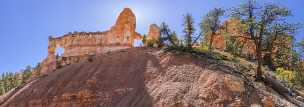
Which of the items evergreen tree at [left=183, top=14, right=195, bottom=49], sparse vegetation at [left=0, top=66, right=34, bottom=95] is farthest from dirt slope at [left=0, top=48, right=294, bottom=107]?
sparse vegetation at [left=0, top=66, right=34, bottom=95]

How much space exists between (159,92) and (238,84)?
5001 mm

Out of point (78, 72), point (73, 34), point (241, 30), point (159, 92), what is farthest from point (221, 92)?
point (73, 34)

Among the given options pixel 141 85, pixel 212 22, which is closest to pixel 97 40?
pixel 212 22

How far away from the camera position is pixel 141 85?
105 feet

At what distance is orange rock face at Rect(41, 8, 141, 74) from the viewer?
166 ft

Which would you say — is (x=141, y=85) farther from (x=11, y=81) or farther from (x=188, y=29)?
(x=11, y=81)

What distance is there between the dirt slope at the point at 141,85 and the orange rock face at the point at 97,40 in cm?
1250

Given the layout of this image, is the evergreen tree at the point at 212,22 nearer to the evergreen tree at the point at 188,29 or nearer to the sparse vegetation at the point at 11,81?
the evergreen tree at the point at 188,29

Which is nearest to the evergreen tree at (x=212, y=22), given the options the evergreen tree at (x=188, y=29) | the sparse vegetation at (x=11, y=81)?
the evergreen tree at (x=188, y=29)

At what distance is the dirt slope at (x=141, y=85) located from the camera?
28.6m

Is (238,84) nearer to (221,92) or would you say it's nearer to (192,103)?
(221,92)

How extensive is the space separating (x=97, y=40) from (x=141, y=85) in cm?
2180

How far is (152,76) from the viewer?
32719 millimetres

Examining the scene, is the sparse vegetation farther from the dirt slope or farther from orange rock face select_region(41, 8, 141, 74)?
the dirt slope
